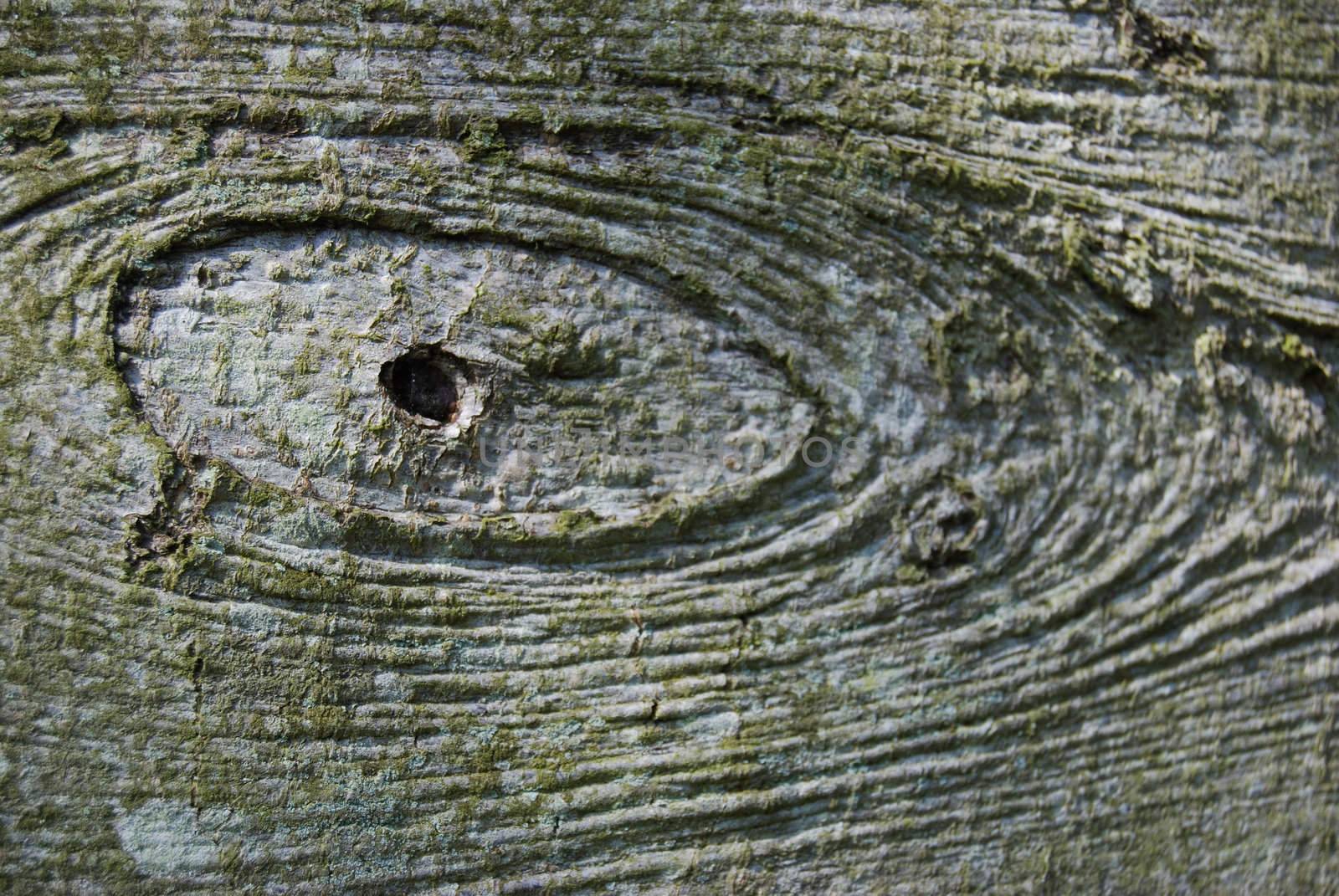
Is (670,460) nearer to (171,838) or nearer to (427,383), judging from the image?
(427,383)

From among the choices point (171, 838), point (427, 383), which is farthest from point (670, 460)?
point (171, 838)

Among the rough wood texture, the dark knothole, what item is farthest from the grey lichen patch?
the dark knothole

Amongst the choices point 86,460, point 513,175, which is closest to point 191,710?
point 86,460

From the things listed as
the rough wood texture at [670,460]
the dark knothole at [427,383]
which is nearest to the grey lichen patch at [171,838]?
the rough wood texture at [670,460]

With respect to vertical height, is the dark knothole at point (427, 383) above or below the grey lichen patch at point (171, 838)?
above

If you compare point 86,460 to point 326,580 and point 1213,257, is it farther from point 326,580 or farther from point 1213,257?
point 1213,257

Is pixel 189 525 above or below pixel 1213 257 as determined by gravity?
below

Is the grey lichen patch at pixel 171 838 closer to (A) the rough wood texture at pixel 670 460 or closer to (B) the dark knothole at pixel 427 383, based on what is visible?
(A) the rough wood texture at pixel 670 460
